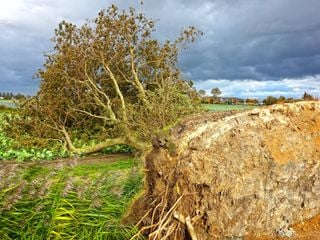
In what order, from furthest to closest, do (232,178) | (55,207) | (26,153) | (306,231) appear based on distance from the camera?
(26,153), (306,231), (232,178), (55,207)

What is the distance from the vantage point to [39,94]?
18297 millimetres

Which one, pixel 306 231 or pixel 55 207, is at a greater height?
pixel 55 207

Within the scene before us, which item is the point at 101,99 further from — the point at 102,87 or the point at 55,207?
the point at 55,207

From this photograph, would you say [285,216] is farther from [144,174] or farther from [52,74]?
[52,74]

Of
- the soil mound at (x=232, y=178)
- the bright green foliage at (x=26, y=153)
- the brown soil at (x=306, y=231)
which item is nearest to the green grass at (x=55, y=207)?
the soil mound at (x=232, y=178)

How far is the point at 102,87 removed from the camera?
18.3 m

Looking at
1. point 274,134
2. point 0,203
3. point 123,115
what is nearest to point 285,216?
point 274,134

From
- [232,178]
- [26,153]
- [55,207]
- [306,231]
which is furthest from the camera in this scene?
[26,153]

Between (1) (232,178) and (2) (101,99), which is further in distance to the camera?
(2) (101,99)

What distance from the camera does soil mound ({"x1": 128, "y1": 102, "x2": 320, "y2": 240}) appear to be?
601cm

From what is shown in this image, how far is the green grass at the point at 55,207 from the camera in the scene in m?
5.32

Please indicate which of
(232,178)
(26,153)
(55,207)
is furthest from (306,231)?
(26,153)

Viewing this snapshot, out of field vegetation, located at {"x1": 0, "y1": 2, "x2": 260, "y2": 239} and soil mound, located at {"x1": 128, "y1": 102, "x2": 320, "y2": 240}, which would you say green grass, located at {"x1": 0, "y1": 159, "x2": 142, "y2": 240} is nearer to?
soil mound, located at {"x1": 128, "y1": 102, "x2": 320, "y2": 240}

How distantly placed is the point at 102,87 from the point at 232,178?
1263 cm
